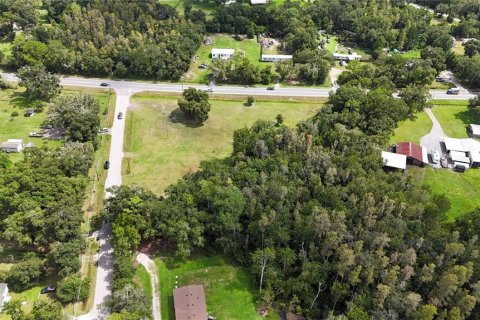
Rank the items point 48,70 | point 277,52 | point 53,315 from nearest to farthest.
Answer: point 53,315
point 48,70
point 277,52

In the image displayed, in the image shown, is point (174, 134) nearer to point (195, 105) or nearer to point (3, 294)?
point (195, 105)

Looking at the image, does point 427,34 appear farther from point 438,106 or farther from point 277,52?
point 277,52

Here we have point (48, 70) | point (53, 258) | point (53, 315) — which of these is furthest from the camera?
point (48, 70)

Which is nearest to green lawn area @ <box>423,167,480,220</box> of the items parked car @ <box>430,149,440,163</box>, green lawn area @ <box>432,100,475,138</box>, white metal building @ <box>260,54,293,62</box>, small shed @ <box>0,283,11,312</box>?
parked car @ <box>430,149,440,163</box>

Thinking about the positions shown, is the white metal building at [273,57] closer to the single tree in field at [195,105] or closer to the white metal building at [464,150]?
the single tree in field at [195,105]

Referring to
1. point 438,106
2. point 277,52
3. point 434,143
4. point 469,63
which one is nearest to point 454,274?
point 434,143

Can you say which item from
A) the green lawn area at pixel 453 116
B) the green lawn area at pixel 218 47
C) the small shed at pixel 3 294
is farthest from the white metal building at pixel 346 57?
the small shed at pixel 3 294
